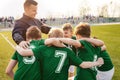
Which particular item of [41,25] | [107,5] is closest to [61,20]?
[107,5]

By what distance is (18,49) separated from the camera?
23.3ft

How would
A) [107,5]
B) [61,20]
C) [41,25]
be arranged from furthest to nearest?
[107,5]
[61,20]
[41,25]

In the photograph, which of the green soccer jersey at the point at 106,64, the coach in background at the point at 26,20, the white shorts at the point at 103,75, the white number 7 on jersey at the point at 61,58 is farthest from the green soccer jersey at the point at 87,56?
the coach in background at the point at 26,20

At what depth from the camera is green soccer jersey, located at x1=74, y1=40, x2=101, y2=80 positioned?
742 cm

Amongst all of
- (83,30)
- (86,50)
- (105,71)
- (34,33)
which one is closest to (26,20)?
(34,33)

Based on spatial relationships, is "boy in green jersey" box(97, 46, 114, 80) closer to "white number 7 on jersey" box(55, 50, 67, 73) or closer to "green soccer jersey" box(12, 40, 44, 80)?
"white number 7 on jersey" box(55, 50, 67, 73)

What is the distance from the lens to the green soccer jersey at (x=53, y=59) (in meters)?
6.88

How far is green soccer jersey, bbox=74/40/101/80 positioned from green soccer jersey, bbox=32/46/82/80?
1.55 feet

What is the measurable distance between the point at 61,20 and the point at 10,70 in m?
59.4

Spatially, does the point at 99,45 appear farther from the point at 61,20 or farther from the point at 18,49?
the point at 61,20

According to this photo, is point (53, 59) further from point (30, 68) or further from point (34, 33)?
point (34, 33)

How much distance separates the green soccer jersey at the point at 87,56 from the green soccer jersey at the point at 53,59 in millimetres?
473

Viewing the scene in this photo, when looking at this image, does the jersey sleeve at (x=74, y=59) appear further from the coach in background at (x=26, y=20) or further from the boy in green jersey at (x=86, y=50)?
the coach in background at (x=26, y=20)

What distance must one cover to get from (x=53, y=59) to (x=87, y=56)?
2.77 feet
